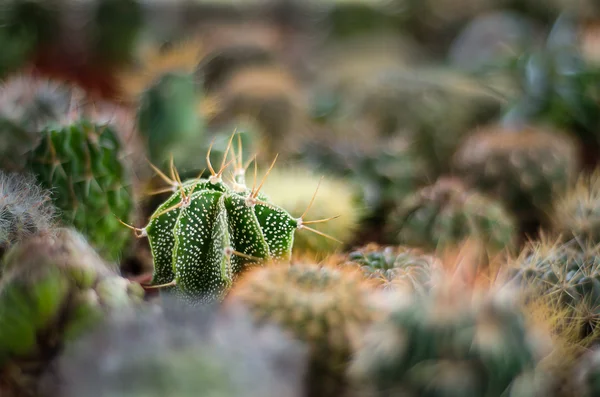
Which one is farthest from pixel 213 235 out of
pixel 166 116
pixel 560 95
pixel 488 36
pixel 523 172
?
pixel 488 36

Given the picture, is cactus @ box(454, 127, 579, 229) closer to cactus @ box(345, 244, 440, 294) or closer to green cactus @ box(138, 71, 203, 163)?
cactus @ box(345, 244, 440, 294)

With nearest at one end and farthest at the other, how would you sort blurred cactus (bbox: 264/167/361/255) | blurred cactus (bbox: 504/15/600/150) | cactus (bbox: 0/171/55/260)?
1. cactus (bbox: 0/171/55/260)
2. blurred cactus (bbox: 264/167/361/255)
3. blurred cactus (bbox: 504/15/600/150)

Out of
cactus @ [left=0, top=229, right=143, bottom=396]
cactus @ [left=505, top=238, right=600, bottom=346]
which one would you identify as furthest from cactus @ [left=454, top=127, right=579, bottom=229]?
cactus @ [left=0, top=229, right=143, bottom=396]

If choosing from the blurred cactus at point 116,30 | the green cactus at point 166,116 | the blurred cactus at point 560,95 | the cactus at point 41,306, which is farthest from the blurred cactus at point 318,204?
the blurred cactus at point 116,30

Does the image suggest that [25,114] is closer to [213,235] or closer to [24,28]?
[213,235]

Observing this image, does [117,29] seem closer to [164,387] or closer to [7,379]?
[7,379]

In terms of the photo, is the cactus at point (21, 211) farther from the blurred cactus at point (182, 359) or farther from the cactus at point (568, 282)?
the cactus at point (568, 282)
